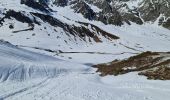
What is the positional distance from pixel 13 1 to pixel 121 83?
571ft

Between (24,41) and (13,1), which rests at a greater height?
(13,1)

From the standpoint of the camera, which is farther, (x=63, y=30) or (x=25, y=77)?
(x=63, y=30)

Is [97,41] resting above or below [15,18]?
below

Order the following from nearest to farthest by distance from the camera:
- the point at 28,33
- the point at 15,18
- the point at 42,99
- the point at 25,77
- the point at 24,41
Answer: the point at 42,99 → the point at 25,77 → the point at 24,41 → the point at 28,33 → the point at 15,18

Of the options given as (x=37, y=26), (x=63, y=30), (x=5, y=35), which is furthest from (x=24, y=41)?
(x=63, y=30)

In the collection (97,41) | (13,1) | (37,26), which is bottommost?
(97,41)

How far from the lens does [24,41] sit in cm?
13275

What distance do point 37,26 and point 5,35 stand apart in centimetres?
1944

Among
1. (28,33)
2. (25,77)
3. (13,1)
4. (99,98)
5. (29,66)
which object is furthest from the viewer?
(13,1)

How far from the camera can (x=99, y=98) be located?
2734 cm

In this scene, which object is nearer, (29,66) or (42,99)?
(42,99)

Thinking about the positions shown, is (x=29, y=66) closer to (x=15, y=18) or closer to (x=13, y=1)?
(x=15, y=18)

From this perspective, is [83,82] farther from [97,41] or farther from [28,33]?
[97,41]

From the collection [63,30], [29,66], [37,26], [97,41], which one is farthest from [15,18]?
[29,66]
